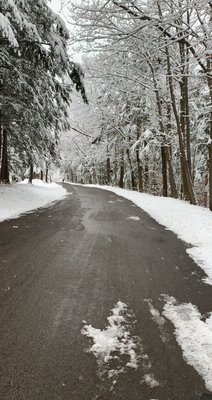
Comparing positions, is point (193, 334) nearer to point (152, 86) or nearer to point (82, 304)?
point (82, 304)

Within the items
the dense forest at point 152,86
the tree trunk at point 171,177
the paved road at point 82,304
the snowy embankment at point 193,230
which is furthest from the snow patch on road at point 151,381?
the tree trunk at point 171,177

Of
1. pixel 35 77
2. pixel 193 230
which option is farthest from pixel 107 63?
pixel 193 230

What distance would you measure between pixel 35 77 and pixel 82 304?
12888 millimetres

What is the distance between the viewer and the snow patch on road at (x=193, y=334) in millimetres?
2895

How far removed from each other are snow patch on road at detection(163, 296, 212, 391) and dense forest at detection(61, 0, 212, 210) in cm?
540

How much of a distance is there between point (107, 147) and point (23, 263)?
30.3 metres

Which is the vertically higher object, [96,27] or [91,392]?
[96,27]

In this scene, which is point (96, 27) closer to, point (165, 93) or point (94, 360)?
point (94, 360)

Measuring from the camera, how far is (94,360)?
291 cm

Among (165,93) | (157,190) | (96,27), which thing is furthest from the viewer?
(157,190)

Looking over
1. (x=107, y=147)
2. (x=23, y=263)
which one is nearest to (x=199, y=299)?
(x=23, y=263)

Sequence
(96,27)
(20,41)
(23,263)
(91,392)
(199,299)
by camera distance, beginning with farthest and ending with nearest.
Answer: (20,41) < (96,27) < (23,263) < (199,299) < (91,392)

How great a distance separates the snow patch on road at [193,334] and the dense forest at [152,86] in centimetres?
540

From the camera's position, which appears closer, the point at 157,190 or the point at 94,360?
the point at 94,360
